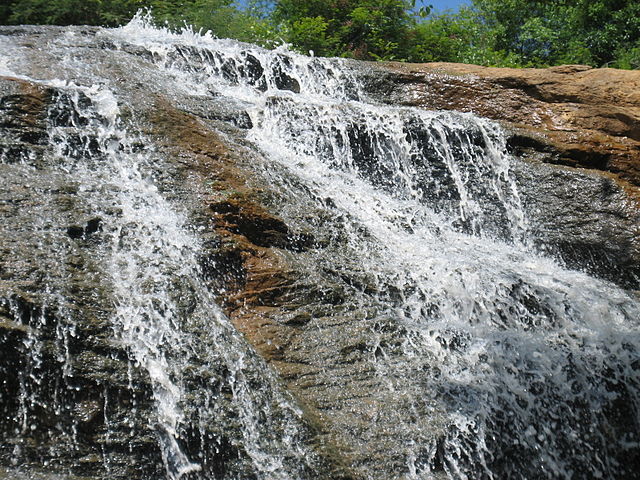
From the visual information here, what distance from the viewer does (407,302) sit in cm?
418

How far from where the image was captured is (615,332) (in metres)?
4.17

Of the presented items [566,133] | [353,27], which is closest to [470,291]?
[566,133]

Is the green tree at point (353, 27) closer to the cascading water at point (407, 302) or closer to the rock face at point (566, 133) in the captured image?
the rock face at point (566, 133)

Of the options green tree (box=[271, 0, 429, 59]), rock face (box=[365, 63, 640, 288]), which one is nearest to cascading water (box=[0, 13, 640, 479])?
rock face (box=[365, 63, 640, 288])

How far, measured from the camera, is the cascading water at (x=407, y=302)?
3.22m

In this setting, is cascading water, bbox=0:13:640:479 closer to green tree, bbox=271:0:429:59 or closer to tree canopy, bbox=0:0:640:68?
tree canopy, bbox=0:0:640:68

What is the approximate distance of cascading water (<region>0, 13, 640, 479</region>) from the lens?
3.22 metres

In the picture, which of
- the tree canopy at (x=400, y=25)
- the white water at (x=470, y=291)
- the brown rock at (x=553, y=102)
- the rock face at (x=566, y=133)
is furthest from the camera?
the tree canopy at (x=400, y=25)

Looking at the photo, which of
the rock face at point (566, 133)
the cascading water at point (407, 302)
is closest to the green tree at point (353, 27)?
the rock face at point (566, 133)

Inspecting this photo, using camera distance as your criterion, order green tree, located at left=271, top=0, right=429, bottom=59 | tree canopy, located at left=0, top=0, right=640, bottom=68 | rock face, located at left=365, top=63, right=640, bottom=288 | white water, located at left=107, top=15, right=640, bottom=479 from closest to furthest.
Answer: white water, located at left=107, top=15, right=640, bottom=479 → rock face, located at left=365, top=63, right=640, bottom=288 → tree canopy, located at left=0, top=0, right=640, bottom=68 → green tree, located at left=271, top=0, right=429, bottom=59

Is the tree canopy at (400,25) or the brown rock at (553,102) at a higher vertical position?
the tree canopy at (400,25)

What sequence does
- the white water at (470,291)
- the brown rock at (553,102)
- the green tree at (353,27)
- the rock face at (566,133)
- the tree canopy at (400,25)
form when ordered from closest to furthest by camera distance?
the white water at (470,291) < the rock face at (566,133) < the brown rock at (553,102) < the tree canopy at (400,25) < the green tree at (353,27)

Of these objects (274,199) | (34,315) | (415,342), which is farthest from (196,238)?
(415,342)

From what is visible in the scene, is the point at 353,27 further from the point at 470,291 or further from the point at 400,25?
the point at 470,291
